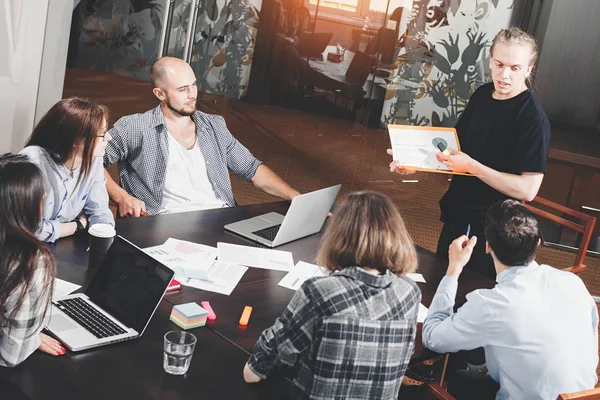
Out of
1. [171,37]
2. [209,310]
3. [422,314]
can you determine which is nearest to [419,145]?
[422,314]

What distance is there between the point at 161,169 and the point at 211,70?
8.73ft

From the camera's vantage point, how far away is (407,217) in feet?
20.7

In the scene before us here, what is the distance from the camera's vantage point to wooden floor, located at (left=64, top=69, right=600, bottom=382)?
623cm

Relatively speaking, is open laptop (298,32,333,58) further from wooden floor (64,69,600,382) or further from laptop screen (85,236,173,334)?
laptop screen (85,236,173,334)

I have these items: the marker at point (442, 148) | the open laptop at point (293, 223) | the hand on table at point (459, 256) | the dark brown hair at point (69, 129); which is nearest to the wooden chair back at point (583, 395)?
the hand on table at point (459, 256)

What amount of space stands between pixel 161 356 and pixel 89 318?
287 millimetres

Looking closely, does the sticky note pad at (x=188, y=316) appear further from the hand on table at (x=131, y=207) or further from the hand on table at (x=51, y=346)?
the hand on table at (x=131, y=207)

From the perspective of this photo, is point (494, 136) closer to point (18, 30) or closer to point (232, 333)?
point (232, 333)

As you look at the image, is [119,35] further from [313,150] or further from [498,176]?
[498,176]

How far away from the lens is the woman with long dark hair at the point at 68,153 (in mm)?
2918

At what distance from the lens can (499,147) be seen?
3559 millimetres

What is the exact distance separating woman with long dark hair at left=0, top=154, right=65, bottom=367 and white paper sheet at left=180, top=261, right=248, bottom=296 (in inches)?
26.3

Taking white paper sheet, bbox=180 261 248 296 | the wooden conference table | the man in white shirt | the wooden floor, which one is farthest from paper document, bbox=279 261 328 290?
the wooden floor

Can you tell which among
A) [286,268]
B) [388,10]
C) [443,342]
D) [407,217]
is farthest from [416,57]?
[443,342]
